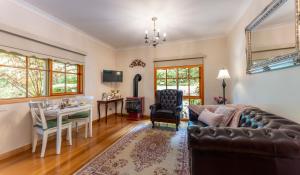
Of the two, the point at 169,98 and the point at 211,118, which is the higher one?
the point at 169,98

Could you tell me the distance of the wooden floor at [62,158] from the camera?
2.01 meters

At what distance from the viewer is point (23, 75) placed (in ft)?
9.05

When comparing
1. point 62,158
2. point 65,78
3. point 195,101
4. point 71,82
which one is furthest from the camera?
point 195,101

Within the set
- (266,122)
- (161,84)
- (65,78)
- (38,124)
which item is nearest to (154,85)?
(161,84)

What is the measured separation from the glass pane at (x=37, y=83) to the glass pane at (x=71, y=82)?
0.65m

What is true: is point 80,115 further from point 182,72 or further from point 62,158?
point 182,72

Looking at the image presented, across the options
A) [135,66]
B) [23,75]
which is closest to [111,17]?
[23,75]

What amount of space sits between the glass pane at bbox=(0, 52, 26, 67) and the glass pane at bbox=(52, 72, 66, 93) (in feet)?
2.33

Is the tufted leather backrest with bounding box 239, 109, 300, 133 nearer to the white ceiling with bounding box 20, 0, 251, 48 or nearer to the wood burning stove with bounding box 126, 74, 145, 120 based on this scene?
the white ceiling with bounding box 20, 0, 251, 48

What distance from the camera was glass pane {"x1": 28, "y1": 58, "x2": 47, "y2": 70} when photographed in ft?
9.55

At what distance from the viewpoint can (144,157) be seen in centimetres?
233

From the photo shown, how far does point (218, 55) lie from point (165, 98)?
209cm

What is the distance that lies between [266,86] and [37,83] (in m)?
4.12

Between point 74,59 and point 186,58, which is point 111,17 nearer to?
point 74,59
